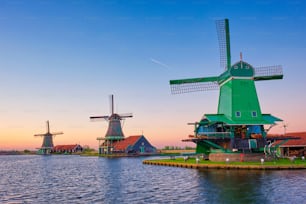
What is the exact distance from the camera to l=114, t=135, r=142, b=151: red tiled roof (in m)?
85.1

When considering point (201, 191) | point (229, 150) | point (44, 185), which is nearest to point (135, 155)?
point (229, 150)

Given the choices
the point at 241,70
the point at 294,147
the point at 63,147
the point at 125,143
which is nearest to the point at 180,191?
the point at 241,70

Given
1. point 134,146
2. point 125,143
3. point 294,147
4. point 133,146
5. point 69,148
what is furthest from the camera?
point 69,148

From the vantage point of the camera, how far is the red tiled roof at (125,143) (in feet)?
279

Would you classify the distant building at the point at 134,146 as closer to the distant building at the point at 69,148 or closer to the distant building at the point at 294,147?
the distant building at the point at 69,148

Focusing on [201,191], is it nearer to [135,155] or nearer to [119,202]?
[119,202]

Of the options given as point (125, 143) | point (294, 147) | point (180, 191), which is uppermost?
point (125, 143)

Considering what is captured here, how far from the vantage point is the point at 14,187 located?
89.1 ft

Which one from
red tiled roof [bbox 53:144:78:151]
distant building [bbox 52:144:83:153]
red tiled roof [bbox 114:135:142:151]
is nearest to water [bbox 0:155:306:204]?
red tiled roof [bbox 114:135:142:151]

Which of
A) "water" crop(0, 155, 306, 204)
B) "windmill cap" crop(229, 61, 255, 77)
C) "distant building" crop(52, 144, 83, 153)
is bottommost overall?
"water" crop(0, 155, 306, 204)

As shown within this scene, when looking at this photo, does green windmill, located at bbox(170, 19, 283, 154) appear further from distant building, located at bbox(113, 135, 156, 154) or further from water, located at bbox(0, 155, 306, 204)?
distant building, located at bbox(113, 135, 156, 154)

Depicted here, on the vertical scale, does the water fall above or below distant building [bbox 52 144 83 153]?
below

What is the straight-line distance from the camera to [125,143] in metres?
86.7

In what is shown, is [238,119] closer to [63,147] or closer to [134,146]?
[134,146]
